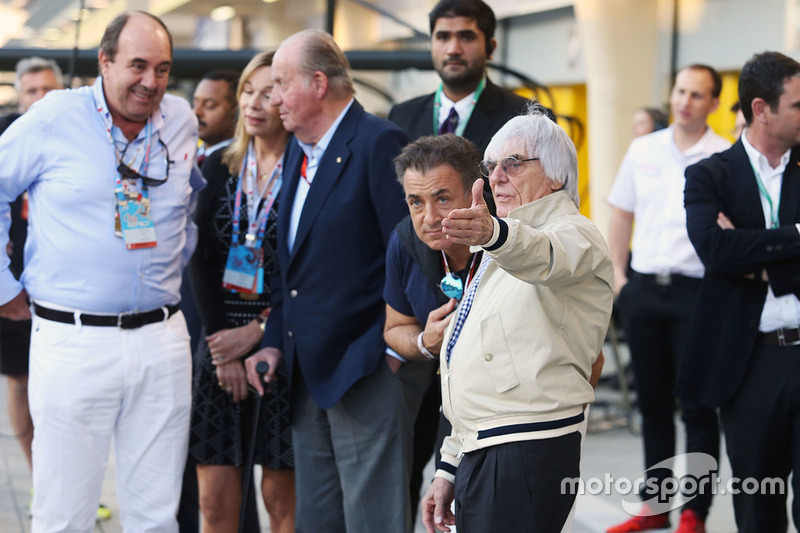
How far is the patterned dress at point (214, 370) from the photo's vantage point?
4086mm

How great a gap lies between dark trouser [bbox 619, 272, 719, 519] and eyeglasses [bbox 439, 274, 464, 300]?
2.32m

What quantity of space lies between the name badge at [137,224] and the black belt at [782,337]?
2275 millimetres

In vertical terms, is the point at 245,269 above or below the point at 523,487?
above

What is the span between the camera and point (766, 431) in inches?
154

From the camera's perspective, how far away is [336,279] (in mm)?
3691

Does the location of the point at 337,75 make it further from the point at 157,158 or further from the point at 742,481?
the point at 742,481

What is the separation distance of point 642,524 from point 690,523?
259mm

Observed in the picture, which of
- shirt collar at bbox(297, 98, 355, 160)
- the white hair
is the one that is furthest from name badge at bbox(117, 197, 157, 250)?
the white hair

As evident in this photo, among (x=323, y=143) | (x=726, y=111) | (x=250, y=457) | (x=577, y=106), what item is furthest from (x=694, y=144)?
(x=577, y=106)

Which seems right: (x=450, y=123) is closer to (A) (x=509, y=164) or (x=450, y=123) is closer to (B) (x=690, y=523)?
(A) (x=509, y=164)

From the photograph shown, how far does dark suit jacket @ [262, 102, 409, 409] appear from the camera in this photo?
364 centimetres

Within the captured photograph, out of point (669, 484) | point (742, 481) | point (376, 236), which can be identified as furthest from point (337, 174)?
point (669, 484)

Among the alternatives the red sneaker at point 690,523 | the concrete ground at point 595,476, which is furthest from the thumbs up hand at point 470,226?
the red sneaker at point 690,523

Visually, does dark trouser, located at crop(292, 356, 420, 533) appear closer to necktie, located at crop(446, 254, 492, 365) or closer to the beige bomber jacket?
necktie, located at crop(446, 254, 492, 365)
